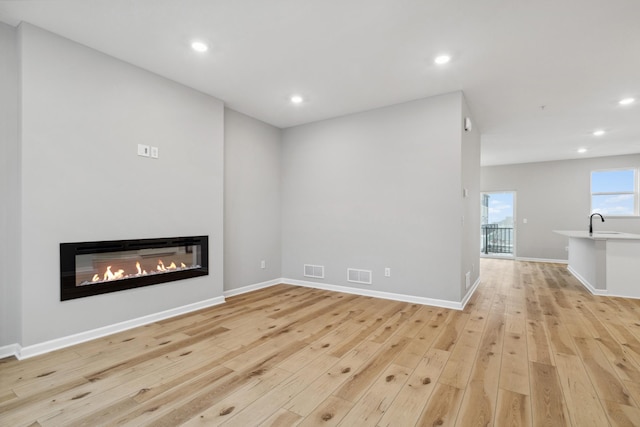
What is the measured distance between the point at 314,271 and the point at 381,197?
167cm

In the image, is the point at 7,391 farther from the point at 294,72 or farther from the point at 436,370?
the point at 294,72

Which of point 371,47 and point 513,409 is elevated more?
point 371,47

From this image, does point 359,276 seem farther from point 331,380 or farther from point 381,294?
point 331,380

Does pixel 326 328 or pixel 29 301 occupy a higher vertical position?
pixel 29 301

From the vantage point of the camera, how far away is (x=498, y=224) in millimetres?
8945

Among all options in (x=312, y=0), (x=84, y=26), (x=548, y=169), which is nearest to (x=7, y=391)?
(x=84, y=26)

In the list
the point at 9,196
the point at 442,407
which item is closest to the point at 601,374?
the point at 442,407

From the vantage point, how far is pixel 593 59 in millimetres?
2982

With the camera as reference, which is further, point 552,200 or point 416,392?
point 552,200

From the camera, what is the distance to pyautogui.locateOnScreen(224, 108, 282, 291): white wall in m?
4.36

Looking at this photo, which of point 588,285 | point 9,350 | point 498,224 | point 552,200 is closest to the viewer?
point 9,350

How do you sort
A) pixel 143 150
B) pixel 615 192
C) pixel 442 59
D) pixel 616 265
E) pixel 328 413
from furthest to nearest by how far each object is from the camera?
pixel 615 192, pixel 616 265, pixel 143 150, pixel 442 59, pixel 328 413

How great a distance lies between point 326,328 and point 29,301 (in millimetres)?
2568

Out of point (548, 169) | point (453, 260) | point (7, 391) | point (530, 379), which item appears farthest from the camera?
point (548, 169)
